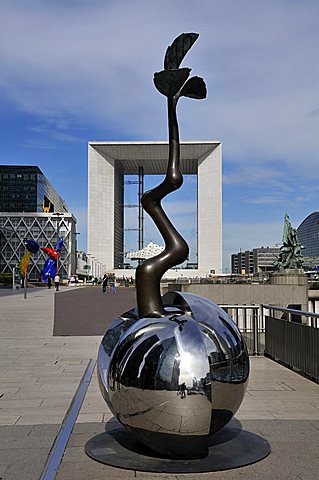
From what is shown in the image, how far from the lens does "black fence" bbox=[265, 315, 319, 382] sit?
29.5ft

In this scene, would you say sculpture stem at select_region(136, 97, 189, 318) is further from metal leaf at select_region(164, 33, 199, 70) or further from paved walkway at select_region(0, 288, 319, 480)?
paved walkway at select_region(0, 288, 319, 480)

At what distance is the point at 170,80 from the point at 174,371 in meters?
2.87

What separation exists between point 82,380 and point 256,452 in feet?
14.0

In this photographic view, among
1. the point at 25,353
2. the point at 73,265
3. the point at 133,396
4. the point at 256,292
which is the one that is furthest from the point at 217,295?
the point at 73,265

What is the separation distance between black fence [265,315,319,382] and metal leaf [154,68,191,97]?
177 inches

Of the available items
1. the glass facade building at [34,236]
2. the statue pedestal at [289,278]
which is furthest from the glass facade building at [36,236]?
the statue pedestal at [289,278]

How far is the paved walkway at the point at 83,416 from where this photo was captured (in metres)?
4.81

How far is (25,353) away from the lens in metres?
11.8

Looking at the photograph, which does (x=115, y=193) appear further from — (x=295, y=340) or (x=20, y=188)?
(x=295, y=340)

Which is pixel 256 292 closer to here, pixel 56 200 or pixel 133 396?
pixel 133 396

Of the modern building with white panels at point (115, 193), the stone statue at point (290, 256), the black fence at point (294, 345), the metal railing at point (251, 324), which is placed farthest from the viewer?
the modern building with white panels at point (115, 193)

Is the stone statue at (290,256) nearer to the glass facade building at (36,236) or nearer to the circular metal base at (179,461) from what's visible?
the circular metal base at (179,461)

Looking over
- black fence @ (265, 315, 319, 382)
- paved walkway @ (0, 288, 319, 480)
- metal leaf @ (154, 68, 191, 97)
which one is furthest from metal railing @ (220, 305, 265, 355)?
metal leaf @ (154, 68, 191, 97)

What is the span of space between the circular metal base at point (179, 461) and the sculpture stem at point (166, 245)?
1.21 meters
